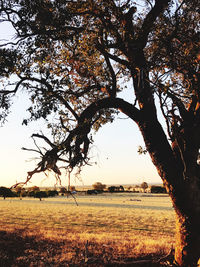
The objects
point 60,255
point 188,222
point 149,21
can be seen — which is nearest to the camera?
point 188,222

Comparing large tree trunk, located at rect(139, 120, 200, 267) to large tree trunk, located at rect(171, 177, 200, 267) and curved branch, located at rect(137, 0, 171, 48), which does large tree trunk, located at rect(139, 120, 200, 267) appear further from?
curved branch, located at rect(137, 0, 171, 48)

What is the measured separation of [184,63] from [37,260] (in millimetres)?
8525

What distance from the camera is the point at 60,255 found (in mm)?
9336

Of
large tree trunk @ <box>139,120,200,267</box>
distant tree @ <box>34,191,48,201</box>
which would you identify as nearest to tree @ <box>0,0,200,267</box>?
large tree trunk @ <box>139,120,200,267</box>

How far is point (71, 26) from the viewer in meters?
7.91

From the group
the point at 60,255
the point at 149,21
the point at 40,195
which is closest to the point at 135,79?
the point at 149,21

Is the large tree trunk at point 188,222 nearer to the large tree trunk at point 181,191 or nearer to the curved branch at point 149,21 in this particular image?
the large tree trunk at point 181,191

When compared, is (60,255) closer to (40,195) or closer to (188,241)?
(188,241)

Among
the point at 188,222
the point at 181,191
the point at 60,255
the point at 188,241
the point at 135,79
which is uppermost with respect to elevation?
the point at 135,79

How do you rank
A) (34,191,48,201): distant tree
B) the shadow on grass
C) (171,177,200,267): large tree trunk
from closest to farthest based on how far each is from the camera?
(171,177,200,267): large tree trunk < the shadow on grass < (34,191,48,201): distant tree

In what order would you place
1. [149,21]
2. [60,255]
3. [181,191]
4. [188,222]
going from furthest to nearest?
[60,255]
[149,21]
[188,222]
[181,191]

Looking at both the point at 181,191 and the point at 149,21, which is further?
the point at 149,21

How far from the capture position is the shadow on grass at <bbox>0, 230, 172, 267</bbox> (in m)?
8.23

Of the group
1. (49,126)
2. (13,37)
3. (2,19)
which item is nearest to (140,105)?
(49,126)
